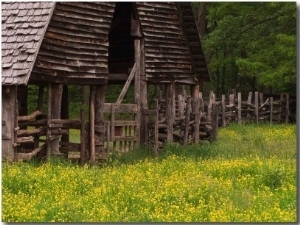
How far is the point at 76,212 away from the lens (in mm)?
10070

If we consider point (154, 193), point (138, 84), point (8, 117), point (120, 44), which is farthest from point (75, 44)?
point (154, 193)

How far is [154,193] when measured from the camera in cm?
1126

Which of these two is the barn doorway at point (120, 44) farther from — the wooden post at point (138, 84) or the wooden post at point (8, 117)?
the wooden post at point (8, 117)

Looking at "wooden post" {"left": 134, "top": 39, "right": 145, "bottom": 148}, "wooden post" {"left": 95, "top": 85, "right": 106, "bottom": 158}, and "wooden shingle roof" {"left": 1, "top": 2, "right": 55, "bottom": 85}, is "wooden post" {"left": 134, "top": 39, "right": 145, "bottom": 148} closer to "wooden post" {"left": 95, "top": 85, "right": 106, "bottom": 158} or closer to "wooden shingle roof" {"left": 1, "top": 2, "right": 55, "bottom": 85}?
"wooden post" {"left": 95, "top": 85, "right": 106, "bottom": 158}

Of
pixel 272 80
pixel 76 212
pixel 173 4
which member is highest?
pixel 173 4

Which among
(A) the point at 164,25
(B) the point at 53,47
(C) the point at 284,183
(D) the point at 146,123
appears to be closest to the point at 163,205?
(C) the point at 284,183

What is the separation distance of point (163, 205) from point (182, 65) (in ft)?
39.5

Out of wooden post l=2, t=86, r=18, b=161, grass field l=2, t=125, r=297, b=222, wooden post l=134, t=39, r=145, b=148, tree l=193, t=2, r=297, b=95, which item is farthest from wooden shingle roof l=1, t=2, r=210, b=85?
tree l=193, t=2, r=297, b=95

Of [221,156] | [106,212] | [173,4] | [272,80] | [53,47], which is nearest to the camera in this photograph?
[106,212]

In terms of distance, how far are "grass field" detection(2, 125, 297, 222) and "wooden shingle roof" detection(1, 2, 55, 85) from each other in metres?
2.25

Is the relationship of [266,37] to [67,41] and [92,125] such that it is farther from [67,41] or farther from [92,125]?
[67,41]

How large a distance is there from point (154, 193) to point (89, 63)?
7255mm

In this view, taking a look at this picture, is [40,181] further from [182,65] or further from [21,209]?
[182,65]

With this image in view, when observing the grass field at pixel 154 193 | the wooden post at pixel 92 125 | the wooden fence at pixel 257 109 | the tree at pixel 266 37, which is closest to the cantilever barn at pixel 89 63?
the wooden post at pixel 92 125
